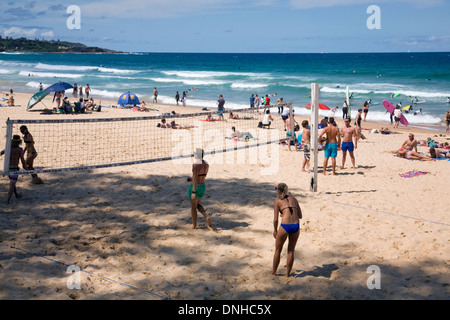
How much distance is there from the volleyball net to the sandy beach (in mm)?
1428

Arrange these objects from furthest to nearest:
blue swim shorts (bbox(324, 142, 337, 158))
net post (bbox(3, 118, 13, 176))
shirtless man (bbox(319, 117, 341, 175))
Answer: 1. blue swim shorts (bbox(324, 142, 337, 158))
2. shirtless man (bbox(319, 117, 341, 175))
3. net post (bbox(3, 118, 13, 176))

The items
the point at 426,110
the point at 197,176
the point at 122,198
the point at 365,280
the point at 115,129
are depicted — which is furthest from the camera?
the point at 426,110

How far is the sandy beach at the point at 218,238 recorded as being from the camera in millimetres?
5844

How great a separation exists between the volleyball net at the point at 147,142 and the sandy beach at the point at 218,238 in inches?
56.2

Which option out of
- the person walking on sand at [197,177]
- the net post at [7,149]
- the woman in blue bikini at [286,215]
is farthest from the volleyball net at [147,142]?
the woman in blue bikini at [286,215]

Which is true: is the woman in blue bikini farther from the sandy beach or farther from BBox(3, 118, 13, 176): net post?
BBox(3, 118, 13, 176): net post

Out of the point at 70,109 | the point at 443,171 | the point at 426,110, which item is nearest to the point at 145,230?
the point at 443,171

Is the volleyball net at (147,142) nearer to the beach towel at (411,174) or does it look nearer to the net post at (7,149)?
the net post at (7,149)

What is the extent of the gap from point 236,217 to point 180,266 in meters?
2.36

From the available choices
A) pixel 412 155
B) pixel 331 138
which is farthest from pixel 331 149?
pixel 412 155

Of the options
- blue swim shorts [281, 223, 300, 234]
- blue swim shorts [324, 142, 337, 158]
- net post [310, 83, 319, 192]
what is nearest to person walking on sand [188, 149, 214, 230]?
blue swim shorts [281, 223, 300, 234]

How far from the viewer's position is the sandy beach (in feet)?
19.2
